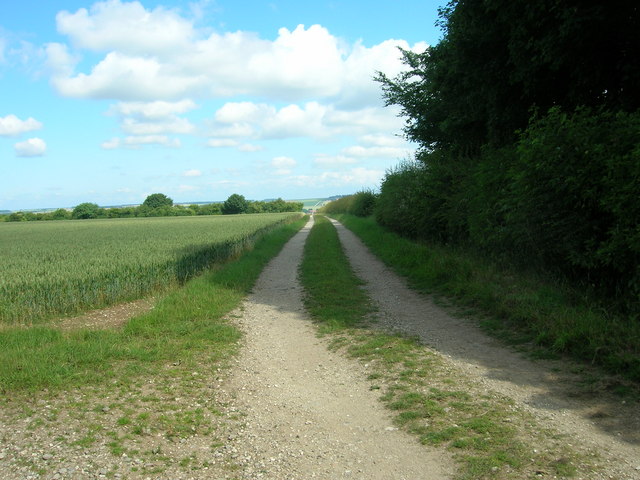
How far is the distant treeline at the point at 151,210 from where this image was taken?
111562 mm

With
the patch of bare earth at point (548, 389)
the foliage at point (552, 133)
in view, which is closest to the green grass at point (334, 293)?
the patch of bare earth at point (548, 389)

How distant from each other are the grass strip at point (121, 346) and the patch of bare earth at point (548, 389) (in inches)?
126

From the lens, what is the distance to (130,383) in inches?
226

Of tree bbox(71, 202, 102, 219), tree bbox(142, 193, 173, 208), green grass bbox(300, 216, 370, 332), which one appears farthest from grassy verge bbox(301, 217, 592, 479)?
tree bbox(142, 193, 173, 208)

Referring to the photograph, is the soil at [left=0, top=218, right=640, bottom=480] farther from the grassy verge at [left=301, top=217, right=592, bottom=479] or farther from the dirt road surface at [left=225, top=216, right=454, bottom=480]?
the grassy verge at [left=301, top=217, right=592, bottom=479]

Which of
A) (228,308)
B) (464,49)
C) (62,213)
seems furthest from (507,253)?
(62,213)

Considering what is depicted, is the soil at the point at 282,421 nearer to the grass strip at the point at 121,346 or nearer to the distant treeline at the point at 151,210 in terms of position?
the grass strip at the point at 121,346

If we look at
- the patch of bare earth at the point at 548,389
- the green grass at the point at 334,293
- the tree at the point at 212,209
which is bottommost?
the patch of bare earth at the point at 548,389

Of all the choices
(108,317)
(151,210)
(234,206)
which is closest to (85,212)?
(151,210)

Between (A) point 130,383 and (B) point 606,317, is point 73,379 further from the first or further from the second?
(B) point 606,317

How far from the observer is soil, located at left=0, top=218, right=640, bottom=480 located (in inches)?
150

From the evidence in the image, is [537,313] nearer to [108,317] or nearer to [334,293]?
[334,293]

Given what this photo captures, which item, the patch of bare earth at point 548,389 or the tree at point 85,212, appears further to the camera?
the tree at point 85,212

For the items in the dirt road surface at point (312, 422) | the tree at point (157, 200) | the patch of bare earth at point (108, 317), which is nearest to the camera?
the dirt road surface at point (312, 422)
